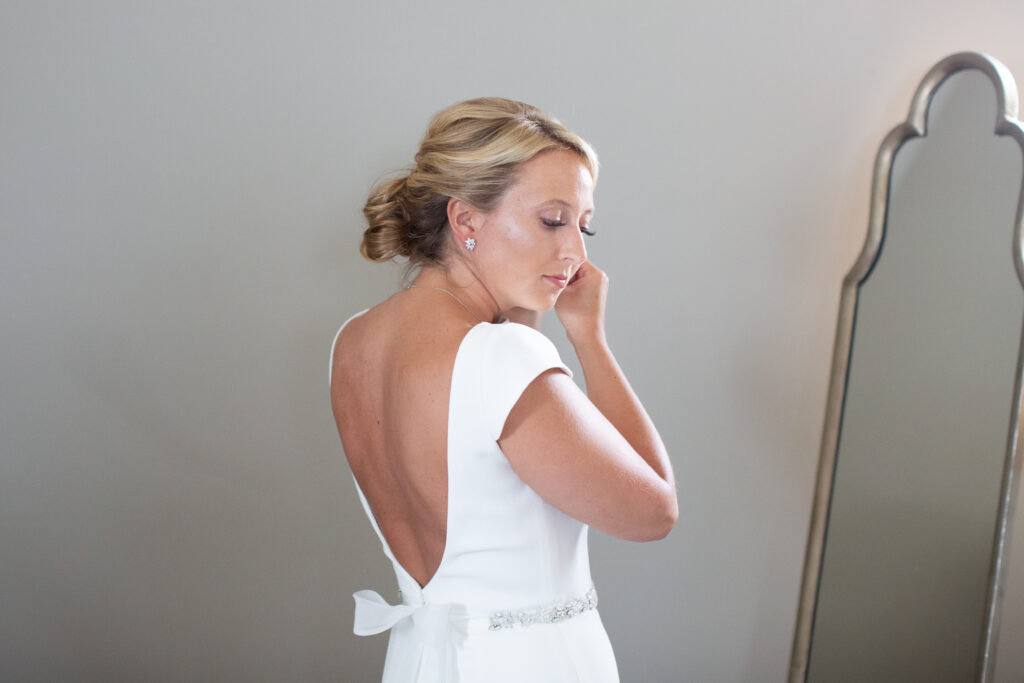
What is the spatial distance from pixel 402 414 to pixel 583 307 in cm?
42

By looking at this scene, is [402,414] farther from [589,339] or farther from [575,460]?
[589,339]

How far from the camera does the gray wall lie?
1800mm

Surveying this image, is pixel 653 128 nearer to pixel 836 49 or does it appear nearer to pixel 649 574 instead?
pixel 836 49

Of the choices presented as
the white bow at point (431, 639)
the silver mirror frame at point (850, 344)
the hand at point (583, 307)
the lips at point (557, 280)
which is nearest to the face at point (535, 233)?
the lips at point (557, 280)

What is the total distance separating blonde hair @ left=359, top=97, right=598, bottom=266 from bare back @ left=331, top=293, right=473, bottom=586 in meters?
0.16

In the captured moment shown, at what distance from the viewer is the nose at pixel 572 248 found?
4.22 feet

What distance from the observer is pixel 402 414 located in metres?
1.16

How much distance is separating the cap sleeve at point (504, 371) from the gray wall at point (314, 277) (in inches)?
35.9

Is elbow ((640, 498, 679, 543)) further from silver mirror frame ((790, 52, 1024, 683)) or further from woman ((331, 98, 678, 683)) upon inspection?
silver mirror frame ((790, 52, 1024, 683))

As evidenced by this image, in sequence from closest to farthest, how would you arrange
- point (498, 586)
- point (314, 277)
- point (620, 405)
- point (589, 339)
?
point (498, 586) < point (620, 405) < point (589, 339) < point (314, 277)

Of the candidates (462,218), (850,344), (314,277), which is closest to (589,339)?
(462,218)

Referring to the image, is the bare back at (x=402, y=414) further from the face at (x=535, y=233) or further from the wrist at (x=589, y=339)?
the wrist at (x=589, y=339)

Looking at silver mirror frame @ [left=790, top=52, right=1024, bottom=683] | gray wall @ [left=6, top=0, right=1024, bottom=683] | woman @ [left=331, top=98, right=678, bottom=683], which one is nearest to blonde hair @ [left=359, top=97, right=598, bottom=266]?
woman @ [left=331, top=98, right=678, bottom=683]

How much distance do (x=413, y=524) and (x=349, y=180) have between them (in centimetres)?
90
